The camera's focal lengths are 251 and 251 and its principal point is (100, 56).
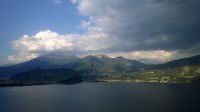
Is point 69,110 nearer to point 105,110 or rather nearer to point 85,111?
point 85,111

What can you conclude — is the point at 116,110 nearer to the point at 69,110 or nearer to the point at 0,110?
the point at 69,110

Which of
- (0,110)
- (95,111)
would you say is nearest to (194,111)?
(95,111)

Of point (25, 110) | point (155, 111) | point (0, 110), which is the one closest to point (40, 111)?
point (25, 110)

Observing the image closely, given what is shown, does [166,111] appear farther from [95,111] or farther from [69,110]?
[69,110]

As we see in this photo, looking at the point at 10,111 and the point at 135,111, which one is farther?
the point at 10,111

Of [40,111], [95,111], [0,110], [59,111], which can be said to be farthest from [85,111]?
[0,110]

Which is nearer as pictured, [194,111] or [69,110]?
[194,111]

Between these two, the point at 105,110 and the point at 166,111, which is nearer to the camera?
the point at 166,111
